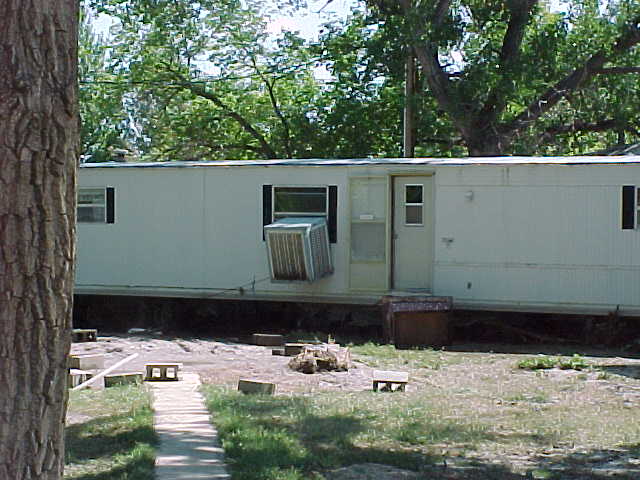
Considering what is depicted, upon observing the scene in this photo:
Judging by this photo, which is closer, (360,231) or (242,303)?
(360,231)

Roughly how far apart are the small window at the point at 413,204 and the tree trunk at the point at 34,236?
11692 millimetres

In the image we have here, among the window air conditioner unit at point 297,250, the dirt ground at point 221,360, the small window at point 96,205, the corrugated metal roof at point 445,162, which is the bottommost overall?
the dirt ground at point 221,360

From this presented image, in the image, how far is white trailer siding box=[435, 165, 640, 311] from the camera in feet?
44.5

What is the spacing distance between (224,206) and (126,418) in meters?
7.97

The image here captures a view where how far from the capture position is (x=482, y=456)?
6.67 m

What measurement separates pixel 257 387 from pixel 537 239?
620cm

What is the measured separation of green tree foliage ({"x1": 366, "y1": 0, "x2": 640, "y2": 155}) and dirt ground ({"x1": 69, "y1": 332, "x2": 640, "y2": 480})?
29.2 feet

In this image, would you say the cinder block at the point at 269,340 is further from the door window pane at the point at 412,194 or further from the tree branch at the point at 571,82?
the tree branch at the point at 571,82

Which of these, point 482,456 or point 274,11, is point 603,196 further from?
point 274,11

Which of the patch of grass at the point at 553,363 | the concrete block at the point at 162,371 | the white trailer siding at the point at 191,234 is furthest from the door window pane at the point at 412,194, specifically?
the concrete block at the point at 162,371

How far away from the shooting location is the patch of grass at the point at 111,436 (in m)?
5.85

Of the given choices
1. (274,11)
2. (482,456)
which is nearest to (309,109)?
(274,11)

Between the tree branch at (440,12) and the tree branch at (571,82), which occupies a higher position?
the tree branch at (440,12)

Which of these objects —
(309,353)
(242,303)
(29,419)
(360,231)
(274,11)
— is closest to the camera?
(29,419)
